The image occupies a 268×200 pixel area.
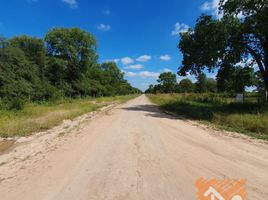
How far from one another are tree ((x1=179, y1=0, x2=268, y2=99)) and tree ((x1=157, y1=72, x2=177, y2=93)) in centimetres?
7459

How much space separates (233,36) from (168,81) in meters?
78.2

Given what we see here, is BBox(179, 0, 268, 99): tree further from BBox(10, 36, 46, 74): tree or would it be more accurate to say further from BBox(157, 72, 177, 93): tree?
BBox(157, 72, 177, 93): tree

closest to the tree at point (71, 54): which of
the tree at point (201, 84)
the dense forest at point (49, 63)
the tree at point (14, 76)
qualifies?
the dense forest at point (49, 63)

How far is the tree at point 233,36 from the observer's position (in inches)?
572

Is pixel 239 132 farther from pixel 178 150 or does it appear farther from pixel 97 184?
pixel 97 184

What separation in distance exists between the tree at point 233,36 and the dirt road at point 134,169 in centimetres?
1013

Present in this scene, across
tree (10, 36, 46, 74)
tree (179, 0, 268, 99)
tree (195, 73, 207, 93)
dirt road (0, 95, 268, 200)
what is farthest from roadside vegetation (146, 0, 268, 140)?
tree (195, 73, 207, 93)

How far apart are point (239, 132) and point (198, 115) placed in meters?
5.27

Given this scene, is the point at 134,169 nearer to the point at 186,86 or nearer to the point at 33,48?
the point at 33,48

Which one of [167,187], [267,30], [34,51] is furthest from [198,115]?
[34,51]

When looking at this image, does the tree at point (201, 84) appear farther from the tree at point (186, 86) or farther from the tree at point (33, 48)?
the tree at point (33, 48)

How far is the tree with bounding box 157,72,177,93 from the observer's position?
91.9 metres

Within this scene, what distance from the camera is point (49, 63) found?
35.7m

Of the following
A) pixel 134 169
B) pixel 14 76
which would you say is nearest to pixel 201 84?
pixel 14 76
